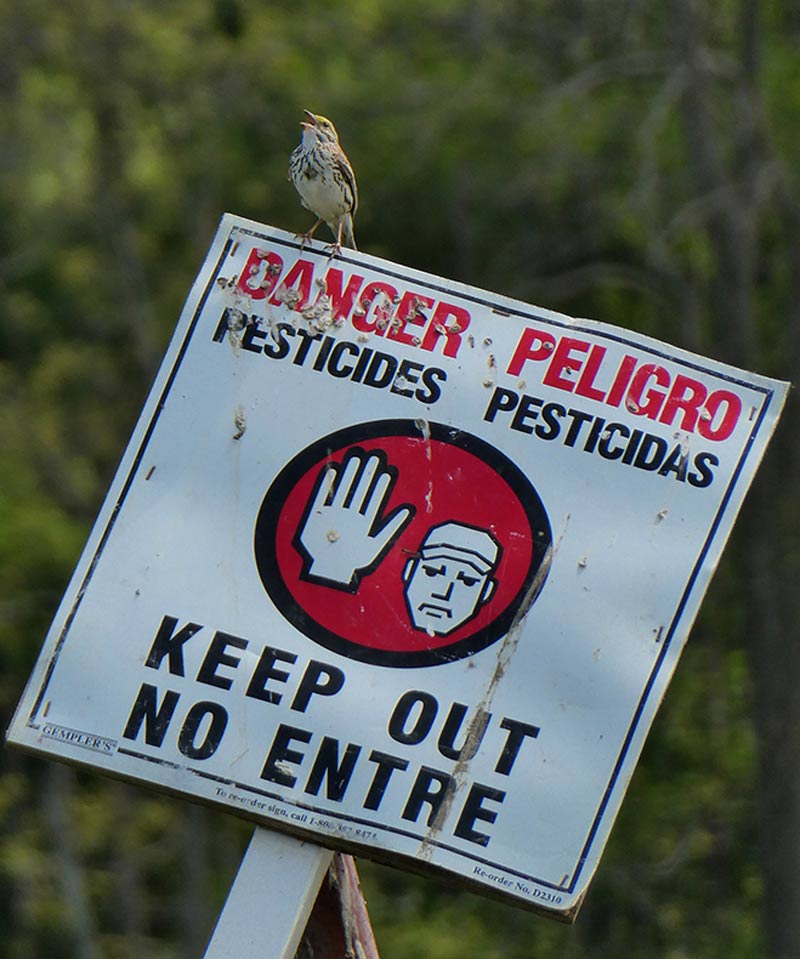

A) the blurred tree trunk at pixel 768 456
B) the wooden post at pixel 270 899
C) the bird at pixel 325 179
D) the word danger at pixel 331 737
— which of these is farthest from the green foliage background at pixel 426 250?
the wooden post at pixel 270 899

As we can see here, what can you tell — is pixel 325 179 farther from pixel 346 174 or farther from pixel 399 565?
pixel 399 565

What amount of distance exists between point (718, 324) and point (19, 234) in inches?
282

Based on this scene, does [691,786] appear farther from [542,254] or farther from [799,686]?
[542,254]

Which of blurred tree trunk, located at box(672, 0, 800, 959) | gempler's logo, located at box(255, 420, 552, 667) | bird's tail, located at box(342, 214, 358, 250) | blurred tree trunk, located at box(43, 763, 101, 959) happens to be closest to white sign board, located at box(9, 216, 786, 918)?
gempler's logo, located at box(255, 420, 552, 667)

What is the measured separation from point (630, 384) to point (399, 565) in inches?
18.4

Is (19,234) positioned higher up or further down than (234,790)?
higher up

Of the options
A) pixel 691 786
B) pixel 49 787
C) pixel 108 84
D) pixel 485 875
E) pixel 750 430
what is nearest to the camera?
pixel 485 875

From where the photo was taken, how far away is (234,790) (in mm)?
2420

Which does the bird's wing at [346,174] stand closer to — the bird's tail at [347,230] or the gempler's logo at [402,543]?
the bird's tail at [347,230]

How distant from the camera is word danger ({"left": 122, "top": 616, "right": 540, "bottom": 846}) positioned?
2400mm

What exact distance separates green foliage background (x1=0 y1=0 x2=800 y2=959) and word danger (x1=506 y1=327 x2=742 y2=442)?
7954 mm

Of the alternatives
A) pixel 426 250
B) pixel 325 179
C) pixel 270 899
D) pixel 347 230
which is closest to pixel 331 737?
pixel 270 899

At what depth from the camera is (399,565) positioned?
255cm

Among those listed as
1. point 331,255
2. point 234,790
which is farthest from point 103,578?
point 331,255
